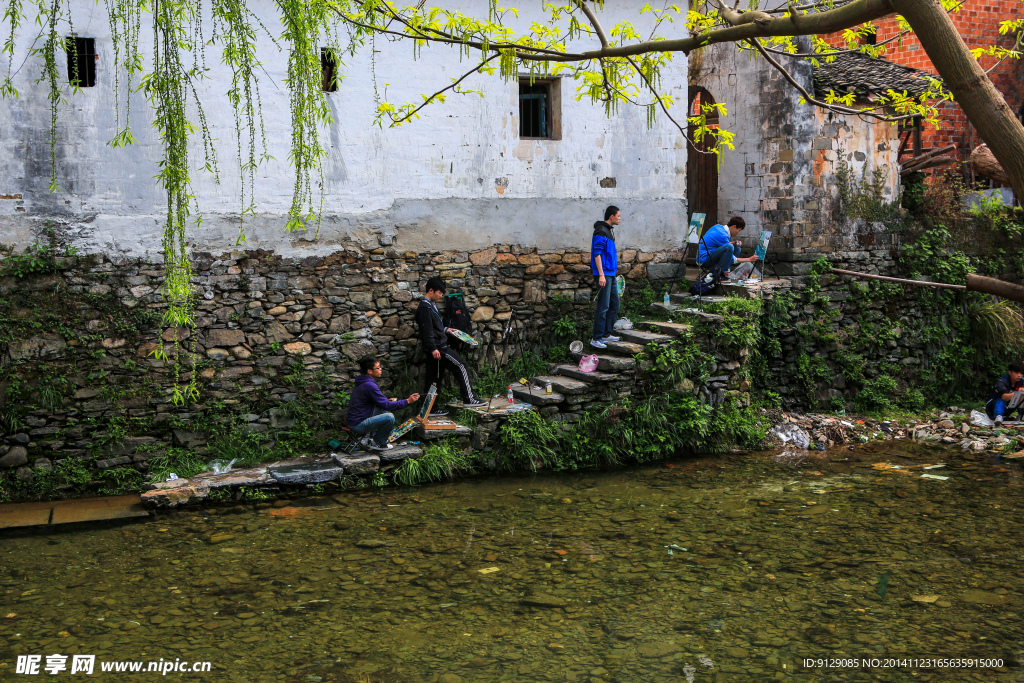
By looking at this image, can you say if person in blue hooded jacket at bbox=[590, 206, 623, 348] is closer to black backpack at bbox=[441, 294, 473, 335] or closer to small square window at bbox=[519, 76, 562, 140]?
small square window at bbox=[519, 76, 562, 140]

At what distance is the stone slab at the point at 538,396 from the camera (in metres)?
8.77

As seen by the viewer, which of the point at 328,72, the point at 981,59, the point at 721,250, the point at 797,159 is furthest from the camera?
the point at 981,59

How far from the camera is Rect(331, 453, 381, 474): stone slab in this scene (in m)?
7.89

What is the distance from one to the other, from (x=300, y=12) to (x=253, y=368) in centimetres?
386

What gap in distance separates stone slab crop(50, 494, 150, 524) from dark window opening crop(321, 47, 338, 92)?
4.63 meters

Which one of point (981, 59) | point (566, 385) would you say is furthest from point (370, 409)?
point (981, 59)

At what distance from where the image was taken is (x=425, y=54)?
9.21m

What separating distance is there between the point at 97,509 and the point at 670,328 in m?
6.15

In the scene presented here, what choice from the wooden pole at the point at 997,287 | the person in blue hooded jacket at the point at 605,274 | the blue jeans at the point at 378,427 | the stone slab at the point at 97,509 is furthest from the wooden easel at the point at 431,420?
the wooden pole at the point at 997,287

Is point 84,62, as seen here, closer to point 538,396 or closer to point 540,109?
point 540,109

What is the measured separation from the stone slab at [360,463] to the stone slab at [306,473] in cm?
5

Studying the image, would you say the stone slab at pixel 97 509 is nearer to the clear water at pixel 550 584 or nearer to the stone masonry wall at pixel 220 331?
the clear water at pixel 550 584

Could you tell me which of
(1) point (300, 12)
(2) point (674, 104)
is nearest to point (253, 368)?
(1) point (300, 12)

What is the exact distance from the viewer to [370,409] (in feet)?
26.9
